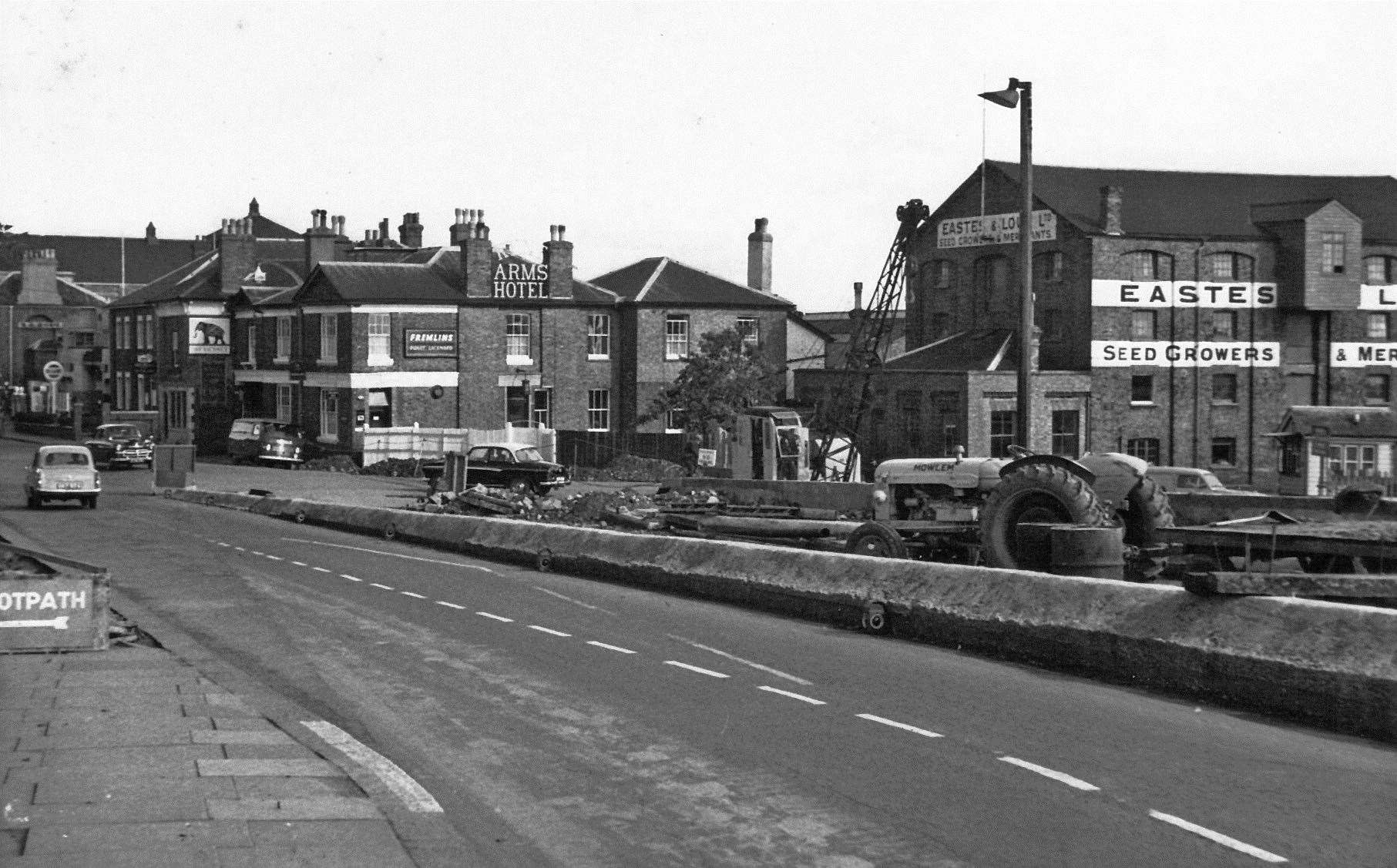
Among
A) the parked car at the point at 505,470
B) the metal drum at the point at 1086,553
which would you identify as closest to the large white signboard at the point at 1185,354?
the parked car at the point at 505,470

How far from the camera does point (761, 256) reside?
77500mm

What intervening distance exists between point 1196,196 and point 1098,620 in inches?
2150

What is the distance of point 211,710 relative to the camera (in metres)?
12.6

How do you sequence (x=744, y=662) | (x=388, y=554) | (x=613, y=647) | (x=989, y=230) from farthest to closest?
(x=989, y=230)
(x=388, y=554)
(x=613, y=647)
(x=744, y=662)

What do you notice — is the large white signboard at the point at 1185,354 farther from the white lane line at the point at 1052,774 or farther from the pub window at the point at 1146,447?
the white lane line at the point at 1052,774

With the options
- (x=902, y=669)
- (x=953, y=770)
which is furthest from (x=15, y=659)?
(x=953, y=770)

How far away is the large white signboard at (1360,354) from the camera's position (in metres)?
63.1

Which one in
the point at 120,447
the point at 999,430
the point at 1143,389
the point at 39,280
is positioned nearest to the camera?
the point at 999,430

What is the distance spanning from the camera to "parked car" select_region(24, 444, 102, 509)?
40.8m

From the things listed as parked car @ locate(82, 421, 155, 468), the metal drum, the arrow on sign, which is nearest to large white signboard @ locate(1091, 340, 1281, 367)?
parked car @ locate(82, 421, 155, 468)

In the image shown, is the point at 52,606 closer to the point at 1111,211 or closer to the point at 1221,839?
the point at 1221,839

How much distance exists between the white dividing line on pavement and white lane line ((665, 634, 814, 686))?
13.3 ft

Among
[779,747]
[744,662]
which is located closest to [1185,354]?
[744,662]

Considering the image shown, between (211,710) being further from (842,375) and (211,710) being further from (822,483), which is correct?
(842,375)
